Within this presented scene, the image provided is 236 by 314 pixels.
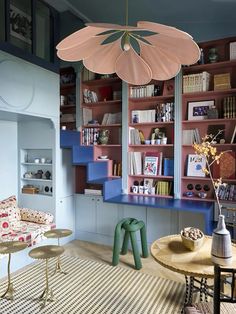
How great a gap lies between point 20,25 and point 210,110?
2697mm

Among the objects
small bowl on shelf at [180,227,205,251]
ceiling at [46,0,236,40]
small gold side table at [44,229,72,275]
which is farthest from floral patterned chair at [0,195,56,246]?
ceiling at [46,0,236,40]

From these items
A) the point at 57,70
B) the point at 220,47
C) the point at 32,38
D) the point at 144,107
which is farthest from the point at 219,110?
the point at 32,38

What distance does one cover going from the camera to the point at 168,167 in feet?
12.8

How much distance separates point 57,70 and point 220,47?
7.60 ft

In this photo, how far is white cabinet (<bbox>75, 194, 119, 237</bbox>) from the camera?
4.02 metres

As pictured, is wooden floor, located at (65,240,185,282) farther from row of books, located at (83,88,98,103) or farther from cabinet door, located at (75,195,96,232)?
row of books, located at (83,88,98,103)

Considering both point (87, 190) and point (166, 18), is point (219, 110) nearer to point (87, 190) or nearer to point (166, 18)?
point (166, 18)

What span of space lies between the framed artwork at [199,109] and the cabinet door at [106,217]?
1.72m

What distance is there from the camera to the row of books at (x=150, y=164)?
12.8 feet

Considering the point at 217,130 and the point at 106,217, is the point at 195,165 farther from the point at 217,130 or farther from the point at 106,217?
the point at 106,217

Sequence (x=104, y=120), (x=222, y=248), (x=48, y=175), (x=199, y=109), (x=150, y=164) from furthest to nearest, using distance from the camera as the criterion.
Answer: (x=104, y=120)
(x=48, y=175)
(x=150, y=164)
(x=199, y=109)
(x=222, y=248)

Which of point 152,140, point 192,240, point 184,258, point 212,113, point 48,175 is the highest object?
point 212,113

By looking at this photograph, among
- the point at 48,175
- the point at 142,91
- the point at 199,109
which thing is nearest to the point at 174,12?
the point at 142,91

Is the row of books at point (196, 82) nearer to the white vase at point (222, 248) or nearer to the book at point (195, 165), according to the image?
the book at point (195, 165)
